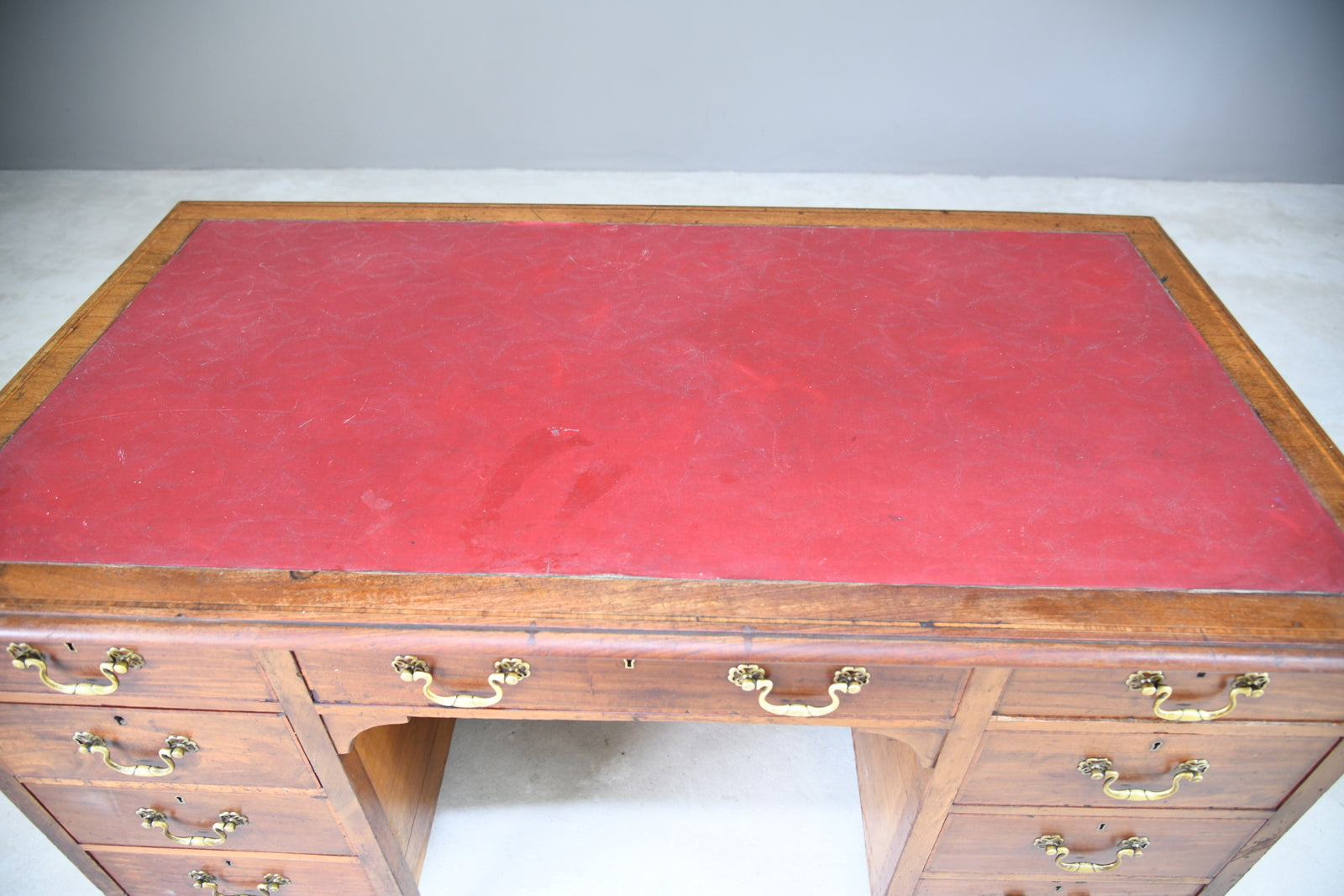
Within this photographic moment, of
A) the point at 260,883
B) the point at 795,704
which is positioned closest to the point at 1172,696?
the point at 795,704

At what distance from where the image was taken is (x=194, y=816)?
1.48 m

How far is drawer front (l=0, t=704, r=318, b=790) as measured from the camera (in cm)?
131

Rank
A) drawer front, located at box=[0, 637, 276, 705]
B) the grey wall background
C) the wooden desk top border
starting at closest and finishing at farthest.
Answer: the wooden desk top border, drawer front, located at box=[0, 637, 276, 705], the grey wall background

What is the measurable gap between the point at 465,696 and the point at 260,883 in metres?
0.71

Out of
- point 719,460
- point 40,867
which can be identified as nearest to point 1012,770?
point 719,460

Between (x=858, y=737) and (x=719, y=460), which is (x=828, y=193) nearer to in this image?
(x=858, y=737)

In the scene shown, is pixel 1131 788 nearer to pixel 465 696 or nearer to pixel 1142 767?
pixel 1142 767

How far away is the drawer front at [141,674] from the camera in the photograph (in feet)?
3.97

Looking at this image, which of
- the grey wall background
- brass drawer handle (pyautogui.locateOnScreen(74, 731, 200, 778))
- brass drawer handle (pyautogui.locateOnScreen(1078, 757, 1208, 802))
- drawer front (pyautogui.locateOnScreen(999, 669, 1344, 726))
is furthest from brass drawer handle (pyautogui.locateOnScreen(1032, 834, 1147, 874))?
the grey wall background

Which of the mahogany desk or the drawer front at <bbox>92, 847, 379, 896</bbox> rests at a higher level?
the mahogany desk

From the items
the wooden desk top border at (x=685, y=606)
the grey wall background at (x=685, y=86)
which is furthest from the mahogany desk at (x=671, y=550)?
the grey wall background at (x=685, y=86)

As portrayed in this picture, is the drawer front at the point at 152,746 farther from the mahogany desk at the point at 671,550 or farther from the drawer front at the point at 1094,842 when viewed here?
the drawer front at the point at 1094,842

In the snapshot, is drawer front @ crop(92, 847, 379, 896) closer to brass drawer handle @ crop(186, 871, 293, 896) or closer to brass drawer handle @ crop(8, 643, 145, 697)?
brass drawer handle @ crop(186, 871, 293, 896)

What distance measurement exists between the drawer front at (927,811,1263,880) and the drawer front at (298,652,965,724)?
341 millimetres
